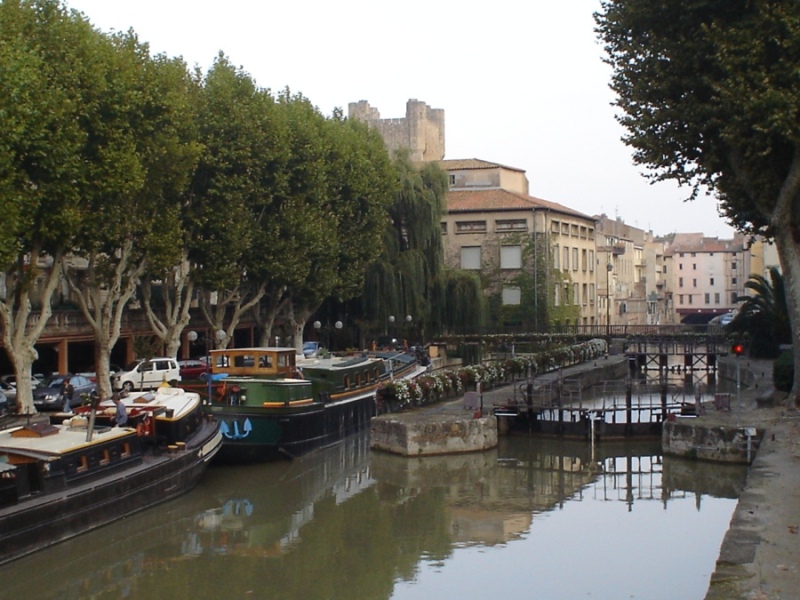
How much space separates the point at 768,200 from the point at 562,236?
1764 inches

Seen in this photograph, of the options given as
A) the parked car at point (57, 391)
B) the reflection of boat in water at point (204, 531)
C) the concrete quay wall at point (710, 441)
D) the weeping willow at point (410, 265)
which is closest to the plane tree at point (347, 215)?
the weeping willow at point (410, 265)

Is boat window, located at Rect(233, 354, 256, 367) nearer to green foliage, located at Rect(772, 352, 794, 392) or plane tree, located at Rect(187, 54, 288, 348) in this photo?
plane tree, located at Rect(187, 54, 288, 348)

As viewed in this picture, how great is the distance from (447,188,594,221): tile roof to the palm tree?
19.9m

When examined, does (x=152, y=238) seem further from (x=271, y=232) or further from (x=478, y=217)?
(x=478, y=217)

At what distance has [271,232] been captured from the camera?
39219 millimetres

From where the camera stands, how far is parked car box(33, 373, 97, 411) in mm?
32906

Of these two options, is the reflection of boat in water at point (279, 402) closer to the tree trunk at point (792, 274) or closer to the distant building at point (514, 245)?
the tree trunk at point (792, 274)

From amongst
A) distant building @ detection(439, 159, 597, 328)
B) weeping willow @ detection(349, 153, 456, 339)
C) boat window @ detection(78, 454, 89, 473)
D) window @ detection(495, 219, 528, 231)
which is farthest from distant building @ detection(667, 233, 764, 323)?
boat window @ detection(78, 454, 89, 473)

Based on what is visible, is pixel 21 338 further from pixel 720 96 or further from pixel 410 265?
pixel 410 265

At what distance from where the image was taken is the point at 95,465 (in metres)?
20.2

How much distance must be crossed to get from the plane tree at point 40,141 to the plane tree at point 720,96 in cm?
1441

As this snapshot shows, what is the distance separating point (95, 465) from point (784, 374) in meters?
23.3

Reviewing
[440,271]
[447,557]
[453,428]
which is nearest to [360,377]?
[453,428]

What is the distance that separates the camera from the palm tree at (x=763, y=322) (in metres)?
48.9
